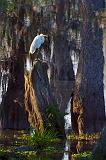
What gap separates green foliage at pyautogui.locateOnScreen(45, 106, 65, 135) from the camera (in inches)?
491

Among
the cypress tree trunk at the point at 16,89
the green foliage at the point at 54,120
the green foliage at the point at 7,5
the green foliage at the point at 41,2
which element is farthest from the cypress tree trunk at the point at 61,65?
the green foliage at the point at 54,120

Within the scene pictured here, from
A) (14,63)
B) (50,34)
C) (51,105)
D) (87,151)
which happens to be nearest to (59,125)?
(51,105)

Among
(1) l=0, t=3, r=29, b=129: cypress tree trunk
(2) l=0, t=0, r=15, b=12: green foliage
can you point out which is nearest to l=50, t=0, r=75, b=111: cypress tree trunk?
(1) l=0, t=3, r=29, b=129: cypress tree trunk

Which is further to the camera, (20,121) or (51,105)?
(20,121)

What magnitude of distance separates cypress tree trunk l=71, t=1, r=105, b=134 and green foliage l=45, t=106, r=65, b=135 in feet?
4.10

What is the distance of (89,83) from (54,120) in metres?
2.05

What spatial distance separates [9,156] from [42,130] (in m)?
3.75

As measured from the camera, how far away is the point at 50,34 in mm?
18797

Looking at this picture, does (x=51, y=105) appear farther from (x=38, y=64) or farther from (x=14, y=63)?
(x=14, y=63)

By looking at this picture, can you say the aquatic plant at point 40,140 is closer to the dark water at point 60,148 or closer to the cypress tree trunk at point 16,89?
the dark water at point 60,148

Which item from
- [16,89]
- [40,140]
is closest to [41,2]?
[16,89]

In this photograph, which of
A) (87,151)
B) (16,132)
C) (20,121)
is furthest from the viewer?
(20,121)

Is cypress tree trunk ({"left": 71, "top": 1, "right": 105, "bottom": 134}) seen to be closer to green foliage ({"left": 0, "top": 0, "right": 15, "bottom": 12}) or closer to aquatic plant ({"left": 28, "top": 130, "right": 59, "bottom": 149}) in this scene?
green foliage ({"left": 0, "top": 0, "right": 15, "bottom": 12})

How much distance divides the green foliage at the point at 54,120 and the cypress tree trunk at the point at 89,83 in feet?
4.10
